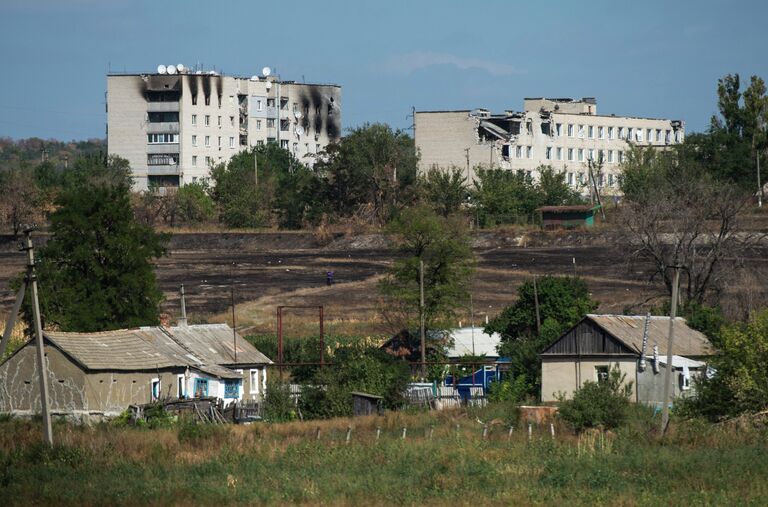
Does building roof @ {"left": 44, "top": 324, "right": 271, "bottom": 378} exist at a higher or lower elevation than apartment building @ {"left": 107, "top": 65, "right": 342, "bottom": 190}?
lower

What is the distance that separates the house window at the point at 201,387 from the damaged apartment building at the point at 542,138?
76066 millimetres

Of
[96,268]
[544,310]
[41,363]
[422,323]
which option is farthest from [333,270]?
[41,363]

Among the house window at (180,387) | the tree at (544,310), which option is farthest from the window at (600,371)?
the house window at (180,387)

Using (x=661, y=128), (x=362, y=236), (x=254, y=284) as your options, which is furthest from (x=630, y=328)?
(x=661, y=128)

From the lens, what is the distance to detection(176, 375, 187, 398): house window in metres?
48.4

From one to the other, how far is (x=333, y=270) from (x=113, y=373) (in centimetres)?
4349

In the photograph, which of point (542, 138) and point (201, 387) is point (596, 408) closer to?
point (201, 387)

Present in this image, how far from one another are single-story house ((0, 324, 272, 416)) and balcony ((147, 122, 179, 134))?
298 ft

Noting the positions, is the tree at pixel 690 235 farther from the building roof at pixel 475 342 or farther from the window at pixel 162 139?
the window at pixel 162 139

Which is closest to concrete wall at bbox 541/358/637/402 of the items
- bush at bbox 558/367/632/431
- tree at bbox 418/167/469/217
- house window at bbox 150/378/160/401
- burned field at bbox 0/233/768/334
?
bush at bbox 558/367/632/431

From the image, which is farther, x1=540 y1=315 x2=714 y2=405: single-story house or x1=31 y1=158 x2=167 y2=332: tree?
x1=31 y1=158 x2=167 y2=332: tree

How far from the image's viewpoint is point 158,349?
49.2 meters

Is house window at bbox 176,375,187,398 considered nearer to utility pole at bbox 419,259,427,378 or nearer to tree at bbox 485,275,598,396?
utility pole at bbox 419,259,427,378

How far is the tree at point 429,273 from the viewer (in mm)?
61031
